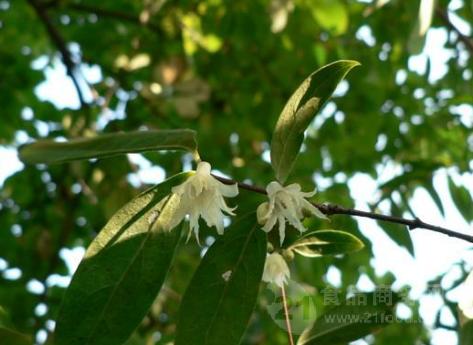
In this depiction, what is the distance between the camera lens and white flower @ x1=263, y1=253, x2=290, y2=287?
130cm

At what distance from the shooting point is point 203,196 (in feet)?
3.67

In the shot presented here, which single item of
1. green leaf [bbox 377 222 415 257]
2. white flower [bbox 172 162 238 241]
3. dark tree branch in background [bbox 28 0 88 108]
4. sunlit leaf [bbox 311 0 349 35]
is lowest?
white flower [bbox 172 162 238 241]

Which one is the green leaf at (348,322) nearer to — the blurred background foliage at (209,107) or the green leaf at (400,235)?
the green leaf at (400,235)

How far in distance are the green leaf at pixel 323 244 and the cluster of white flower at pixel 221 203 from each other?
0.21 metres

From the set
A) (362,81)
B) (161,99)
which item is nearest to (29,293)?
(161,99)

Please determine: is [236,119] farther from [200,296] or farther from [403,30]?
[200,296]

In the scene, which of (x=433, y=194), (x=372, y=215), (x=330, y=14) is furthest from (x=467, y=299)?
(x=330, y=14)

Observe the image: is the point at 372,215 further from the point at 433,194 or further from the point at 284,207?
the point at 433,194

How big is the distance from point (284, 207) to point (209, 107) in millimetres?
2285

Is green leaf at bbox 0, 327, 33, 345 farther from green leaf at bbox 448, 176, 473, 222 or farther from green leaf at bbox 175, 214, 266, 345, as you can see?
green leaf at bbox 448, 176, 473, 222

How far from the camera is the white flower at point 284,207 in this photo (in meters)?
1.10

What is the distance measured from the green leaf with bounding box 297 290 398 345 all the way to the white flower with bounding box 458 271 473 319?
0.19 m

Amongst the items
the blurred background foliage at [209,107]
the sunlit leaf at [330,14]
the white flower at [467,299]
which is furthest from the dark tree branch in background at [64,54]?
the white flower at [467,299]

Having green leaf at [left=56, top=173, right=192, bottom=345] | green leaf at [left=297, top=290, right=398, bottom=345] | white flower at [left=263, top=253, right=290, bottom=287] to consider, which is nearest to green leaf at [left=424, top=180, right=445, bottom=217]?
green leaf at [left=297, top=290, right=398, bottom=345]
